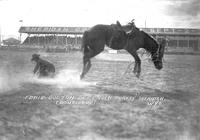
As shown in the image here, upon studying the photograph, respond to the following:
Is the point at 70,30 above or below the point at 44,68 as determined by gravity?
above

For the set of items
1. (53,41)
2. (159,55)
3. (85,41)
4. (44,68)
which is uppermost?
(53,41)

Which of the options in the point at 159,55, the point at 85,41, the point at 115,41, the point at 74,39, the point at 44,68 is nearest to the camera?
the point at 85,41

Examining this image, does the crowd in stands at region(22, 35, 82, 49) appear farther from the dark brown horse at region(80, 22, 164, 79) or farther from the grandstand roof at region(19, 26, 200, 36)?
the dark brown horse at region(80, 22, 164, 79)

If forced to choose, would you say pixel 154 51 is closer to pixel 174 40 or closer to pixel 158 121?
pixel 158 121

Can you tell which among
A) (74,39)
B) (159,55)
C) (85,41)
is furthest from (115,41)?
(74,39)

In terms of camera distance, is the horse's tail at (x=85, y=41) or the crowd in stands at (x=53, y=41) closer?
the horse's tail at (x=85, y=41)

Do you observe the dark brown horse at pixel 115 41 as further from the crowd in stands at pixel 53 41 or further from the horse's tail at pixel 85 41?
the crowd in stands at pixel 53 41

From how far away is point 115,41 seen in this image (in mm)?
6906

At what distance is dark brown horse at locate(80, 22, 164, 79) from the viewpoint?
6.62 m

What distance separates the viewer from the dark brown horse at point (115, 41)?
261 inches

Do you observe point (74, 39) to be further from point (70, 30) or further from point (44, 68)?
point (44, 68)

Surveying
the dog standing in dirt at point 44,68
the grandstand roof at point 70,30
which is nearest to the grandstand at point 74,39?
the grandstand roof at point 70,30

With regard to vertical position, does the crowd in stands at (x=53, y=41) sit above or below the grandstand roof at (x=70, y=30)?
below

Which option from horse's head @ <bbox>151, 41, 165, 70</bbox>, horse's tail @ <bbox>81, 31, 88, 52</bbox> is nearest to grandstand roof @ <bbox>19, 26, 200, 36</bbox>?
horse's head @ <bbox>151, 41, 165, 70</bbox>
